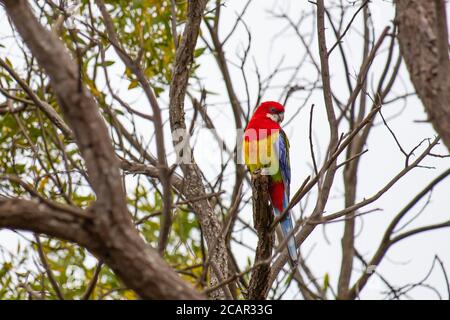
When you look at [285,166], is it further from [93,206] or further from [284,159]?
[93,206]

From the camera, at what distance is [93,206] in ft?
7.13

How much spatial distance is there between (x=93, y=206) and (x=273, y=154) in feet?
9.06

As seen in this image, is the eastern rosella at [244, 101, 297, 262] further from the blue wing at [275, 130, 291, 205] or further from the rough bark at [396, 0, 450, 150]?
the rough bark at [396, 0, 450, 150]

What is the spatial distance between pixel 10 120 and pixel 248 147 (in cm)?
194

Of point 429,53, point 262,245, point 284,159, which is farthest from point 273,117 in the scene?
point 429,53

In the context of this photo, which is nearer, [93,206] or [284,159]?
[93,206]

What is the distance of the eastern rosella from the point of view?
15.6ft

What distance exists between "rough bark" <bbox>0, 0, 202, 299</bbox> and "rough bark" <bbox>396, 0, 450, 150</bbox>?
0.99 m

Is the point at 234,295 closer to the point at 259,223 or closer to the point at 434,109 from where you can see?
the point at 259,223

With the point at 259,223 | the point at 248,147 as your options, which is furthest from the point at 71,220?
the point at 248,147

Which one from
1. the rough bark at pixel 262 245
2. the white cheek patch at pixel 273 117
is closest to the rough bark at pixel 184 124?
the rough bark at pixel 262 245

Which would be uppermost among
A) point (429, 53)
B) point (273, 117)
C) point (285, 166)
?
point (273, 117)

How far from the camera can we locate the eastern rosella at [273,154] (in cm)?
474

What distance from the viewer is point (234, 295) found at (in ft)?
13.2
